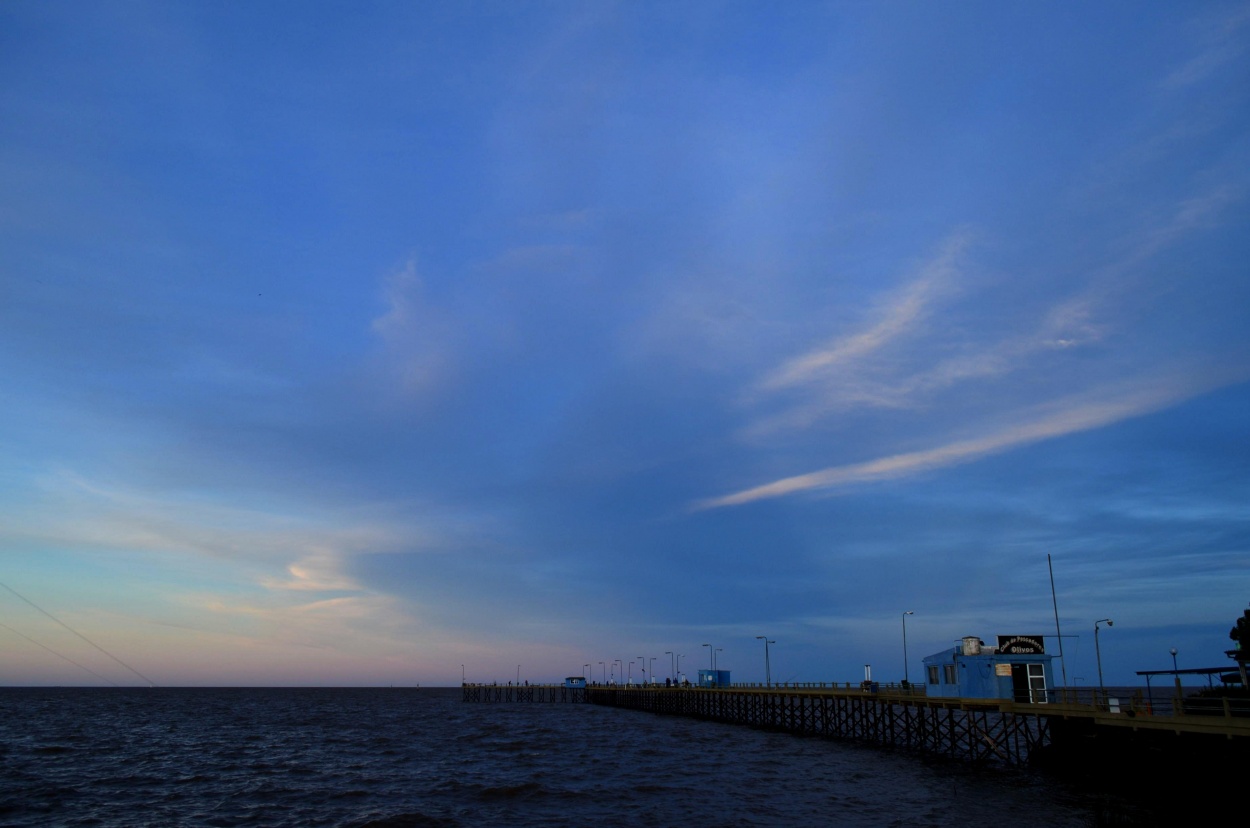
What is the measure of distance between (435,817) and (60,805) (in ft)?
57.4

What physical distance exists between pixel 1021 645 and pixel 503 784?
3009 centimetres

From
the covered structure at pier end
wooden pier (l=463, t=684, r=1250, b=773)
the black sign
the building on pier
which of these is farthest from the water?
the building on pier

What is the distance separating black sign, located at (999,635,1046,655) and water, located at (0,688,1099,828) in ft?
24.4

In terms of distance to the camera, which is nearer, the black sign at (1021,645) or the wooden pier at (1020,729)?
the wooden pier at (1020,729)

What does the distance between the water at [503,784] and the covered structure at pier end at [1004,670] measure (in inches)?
190

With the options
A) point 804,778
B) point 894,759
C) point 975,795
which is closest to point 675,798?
point 804,778

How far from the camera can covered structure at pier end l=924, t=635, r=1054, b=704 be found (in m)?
44.0

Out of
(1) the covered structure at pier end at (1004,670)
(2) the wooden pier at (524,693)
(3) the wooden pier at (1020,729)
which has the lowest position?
(2) the wooden pier at (524,693)

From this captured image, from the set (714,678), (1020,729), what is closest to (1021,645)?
(1020,729)

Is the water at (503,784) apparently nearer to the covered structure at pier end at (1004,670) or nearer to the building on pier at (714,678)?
the covered structure at pier end at (1004,670)

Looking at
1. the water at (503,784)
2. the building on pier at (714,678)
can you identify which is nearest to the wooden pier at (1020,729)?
the water at (503,784)

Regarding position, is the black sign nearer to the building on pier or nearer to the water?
the water

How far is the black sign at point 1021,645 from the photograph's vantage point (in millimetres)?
45188

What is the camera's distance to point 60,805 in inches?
1372
